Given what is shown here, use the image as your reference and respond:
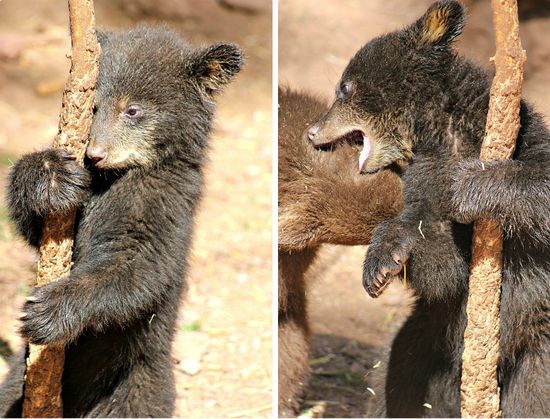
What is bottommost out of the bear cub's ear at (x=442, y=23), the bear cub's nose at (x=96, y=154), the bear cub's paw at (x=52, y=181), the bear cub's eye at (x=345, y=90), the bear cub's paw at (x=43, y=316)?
the bear cub's paw at (x=43, y=316)

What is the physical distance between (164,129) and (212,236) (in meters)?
3.90

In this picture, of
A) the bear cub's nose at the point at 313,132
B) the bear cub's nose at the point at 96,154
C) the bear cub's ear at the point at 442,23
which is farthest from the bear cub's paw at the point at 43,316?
the bear cub's ear at the point at 442,23

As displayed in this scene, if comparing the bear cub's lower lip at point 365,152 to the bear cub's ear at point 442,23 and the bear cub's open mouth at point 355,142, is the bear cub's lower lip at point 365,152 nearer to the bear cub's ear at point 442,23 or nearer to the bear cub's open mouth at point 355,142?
the bear cub's open mouth at point 355,142

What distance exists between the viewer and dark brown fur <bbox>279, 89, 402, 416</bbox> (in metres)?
4.91

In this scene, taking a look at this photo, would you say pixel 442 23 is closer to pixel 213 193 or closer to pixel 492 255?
pixel 492 255

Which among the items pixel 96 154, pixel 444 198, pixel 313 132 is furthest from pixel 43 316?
pixel 444 198

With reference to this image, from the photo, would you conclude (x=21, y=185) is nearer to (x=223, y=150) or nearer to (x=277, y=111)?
(x=277, y=111)

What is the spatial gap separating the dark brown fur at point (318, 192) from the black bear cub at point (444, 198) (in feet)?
0.40

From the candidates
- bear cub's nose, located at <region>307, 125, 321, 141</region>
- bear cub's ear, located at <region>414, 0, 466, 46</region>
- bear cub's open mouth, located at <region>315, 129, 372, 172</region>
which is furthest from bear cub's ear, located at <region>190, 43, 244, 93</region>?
bear cub's ear, located at <region>414, 0, 466, 46</region>

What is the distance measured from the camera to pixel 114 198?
4520 millimetres

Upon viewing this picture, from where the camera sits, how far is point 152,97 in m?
4.64

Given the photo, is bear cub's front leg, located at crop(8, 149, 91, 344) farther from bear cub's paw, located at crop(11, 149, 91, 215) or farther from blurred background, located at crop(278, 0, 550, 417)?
blurred background, located at crop(278, 0, 550, 417)

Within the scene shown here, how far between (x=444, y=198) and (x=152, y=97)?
5.36 feet

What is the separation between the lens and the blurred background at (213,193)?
243 inches
